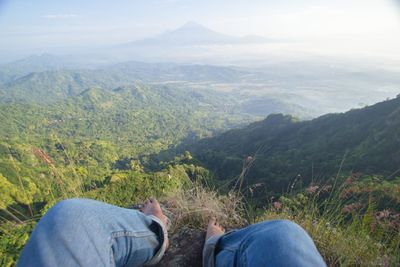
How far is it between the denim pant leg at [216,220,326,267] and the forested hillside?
15.6 m

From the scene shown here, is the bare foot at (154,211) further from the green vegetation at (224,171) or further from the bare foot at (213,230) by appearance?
the bare foot at (213,230)

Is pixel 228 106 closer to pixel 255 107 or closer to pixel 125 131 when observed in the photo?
pixel 255 107

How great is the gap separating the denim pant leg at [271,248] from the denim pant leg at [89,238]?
12.8 inches

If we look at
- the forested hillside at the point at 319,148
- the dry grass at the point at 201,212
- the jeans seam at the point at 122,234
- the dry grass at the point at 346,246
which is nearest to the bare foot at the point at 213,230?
the dry grass at the point at 201,212

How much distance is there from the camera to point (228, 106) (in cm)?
16500

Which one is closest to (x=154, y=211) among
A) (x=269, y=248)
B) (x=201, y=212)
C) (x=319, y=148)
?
(x=201, y=212)

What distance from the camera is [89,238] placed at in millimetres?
1033

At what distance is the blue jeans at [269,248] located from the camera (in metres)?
0.93

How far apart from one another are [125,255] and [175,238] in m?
0.52

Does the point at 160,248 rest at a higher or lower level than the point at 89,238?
lower

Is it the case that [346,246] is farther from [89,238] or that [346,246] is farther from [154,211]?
[89,238]

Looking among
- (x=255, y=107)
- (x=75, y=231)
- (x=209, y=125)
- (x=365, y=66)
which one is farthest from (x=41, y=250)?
(x=365, y=66)

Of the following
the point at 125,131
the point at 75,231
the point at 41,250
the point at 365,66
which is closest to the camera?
the point at 41,250

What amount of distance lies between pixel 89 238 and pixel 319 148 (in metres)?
34.4
